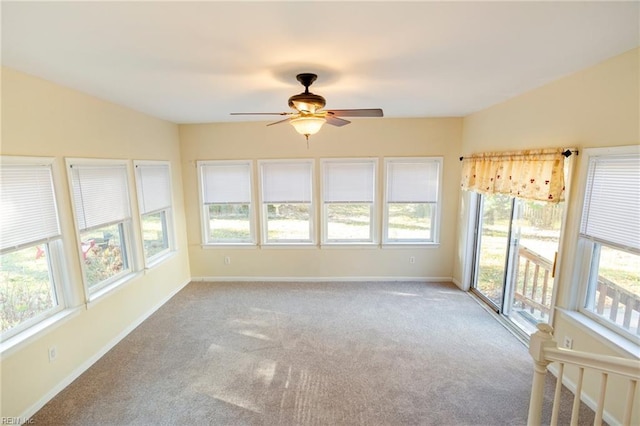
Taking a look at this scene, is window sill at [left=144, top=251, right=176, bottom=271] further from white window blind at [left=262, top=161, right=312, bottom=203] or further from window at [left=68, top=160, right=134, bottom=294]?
white window blind at [left=262, top=161, right=312, bottom=203]

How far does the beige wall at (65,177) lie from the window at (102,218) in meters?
0.12

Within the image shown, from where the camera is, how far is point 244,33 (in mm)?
1686

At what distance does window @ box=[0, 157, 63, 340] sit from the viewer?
85.6 inches

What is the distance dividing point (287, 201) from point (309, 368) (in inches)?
104

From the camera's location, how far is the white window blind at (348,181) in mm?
4645

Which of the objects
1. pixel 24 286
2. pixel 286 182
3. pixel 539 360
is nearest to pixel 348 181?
pixel 286 182

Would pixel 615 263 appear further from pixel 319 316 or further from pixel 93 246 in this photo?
pixel 93 246

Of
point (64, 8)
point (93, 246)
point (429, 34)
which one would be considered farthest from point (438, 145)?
point (93, 246)

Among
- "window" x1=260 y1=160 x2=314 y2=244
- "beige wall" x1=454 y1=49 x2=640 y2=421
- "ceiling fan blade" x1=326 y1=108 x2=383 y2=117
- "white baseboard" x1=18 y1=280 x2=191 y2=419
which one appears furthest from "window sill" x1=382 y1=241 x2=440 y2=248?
"white baseboard" x1=18 y1=280 x2=191 y2=419

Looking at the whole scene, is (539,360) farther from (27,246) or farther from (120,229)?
(120,229)

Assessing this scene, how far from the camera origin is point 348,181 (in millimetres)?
4688

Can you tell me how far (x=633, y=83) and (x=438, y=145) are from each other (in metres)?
2.55

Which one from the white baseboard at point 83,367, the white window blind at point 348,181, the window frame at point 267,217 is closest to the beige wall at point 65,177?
the white baseboard at point 83,367

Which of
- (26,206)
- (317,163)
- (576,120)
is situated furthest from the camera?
(317,163)
